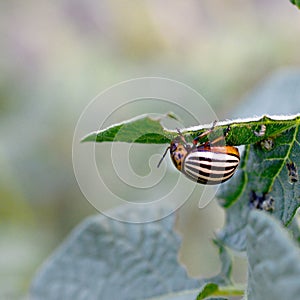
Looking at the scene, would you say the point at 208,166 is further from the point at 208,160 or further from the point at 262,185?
the point at 262,185

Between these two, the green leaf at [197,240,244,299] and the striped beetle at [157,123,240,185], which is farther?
the green leaf at [197,240,244,299]

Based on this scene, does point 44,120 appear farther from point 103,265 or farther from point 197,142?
point 197,142

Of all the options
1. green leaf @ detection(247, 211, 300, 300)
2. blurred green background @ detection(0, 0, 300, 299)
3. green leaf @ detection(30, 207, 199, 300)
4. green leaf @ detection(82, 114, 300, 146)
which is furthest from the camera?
blurred green background @ detection(0, 0, 300, 299)

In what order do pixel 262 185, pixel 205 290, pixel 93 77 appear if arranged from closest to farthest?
1. pixel 205 290
2. pixel 262 185
3. pixel 93 77

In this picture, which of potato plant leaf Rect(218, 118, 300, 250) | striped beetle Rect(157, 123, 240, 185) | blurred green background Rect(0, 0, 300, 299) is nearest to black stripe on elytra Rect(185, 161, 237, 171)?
striped beetle Rect(157, 123, 240, 185)

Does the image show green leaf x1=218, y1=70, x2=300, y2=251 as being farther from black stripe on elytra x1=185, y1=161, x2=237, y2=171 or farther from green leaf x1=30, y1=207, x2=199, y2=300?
green leaf x1=30, y1=207, x2=199, y2=300

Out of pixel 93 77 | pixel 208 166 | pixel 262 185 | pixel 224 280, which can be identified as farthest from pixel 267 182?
pixel 93 77
